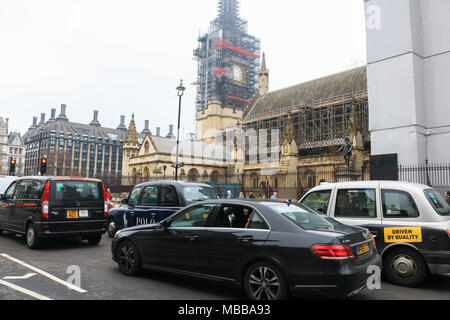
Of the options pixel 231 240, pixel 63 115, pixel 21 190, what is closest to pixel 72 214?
pixel 21 190

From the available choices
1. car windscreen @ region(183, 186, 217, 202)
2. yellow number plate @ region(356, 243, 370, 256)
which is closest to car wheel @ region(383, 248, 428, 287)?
yellow number plate @ region(356, 243, 370, 256)

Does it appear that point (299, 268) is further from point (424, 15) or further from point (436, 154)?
point (424, 15)

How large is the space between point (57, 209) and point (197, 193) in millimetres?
3445

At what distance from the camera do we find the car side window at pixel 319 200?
680cm

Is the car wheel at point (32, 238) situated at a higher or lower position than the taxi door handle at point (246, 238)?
lower

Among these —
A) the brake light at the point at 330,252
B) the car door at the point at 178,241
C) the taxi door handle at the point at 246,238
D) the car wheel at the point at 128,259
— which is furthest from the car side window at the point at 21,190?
the brake light at the point at 330,252

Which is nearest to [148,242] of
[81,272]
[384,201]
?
[81,272]

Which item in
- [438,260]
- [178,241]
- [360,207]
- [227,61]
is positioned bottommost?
[438,260]

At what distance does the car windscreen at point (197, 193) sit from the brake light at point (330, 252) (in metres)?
4.28

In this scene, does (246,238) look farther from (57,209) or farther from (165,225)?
(57,209)

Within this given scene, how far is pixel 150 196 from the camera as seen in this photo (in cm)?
852

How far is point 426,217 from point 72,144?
112m

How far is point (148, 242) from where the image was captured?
558 cm

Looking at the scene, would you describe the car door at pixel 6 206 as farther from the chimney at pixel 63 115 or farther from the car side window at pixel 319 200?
the chimney at pixel 63 115
